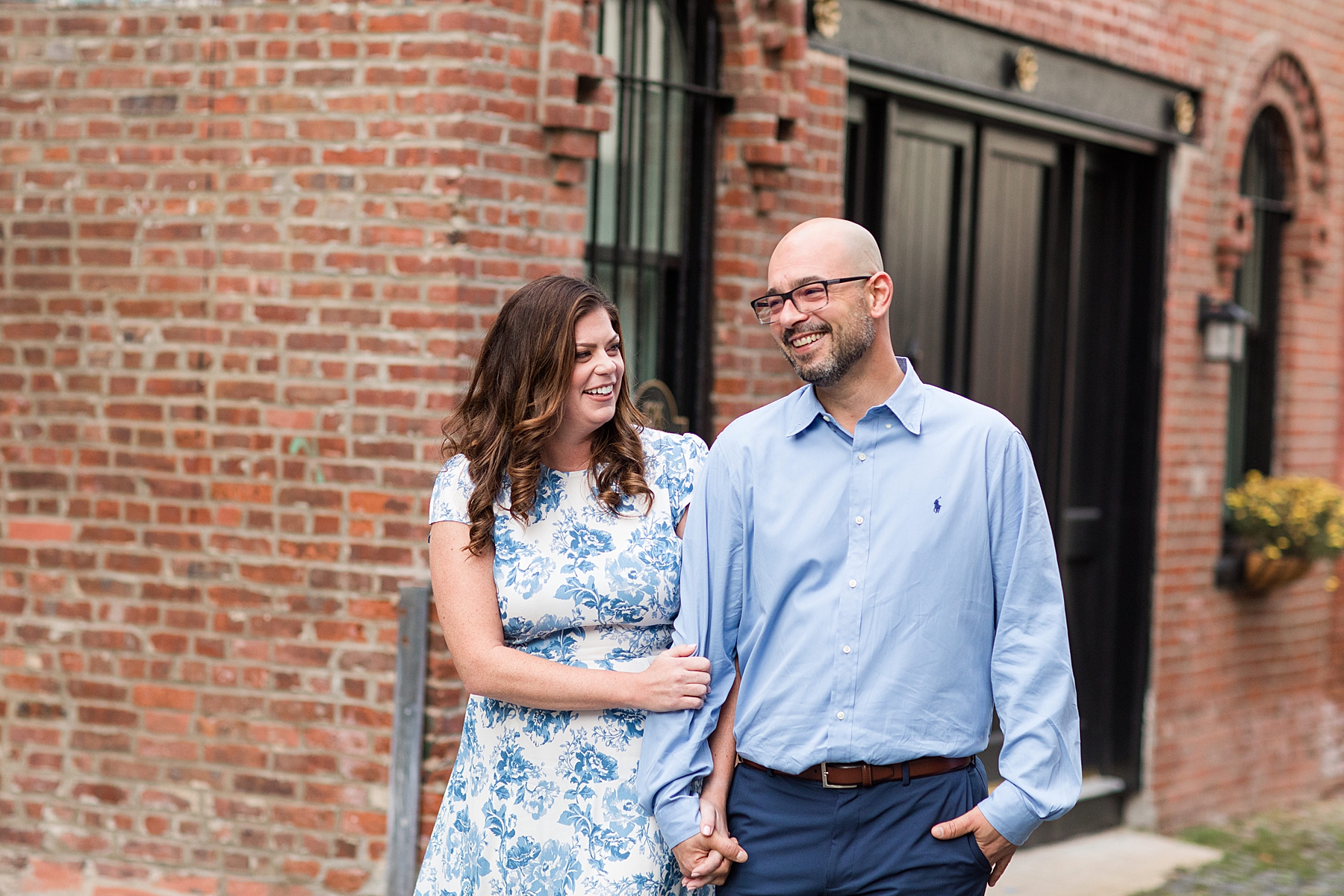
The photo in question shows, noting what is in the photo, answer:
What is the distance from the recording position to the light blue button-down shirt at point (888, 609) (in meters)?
2.77

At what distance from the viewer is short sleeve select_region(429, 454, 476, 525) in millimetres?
3111

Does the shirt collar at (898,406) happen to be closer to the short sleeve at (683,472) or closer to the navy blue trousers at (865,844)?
the short sleeve at (683,472)

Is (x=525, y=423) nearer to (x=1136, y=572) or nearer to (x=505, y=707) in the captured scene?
(x=505, y=707)

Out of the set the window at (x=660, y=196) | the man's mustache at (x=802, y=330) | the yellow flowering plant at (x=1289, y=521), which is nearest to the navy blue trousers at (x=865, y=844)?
the man's mustache at (x=802, y=330)

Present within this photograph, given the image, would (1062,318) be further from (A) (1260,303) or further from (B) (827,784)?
(B) (827,784)

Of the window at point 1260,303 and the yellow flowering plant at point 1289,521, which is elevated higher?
the window at point 1260,303

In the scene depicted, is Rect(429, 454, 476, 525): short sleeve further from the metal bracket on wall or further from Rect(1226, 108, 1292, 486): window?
Rect(1226, 108, 1292, 486): window

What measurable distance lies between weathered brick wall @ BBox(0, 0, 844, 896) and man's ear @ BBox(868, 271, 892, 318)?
2015 mm

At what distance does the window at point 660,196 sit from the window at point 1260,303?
4206 millimetres

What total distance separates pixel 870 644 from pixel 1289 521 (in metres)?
6.14

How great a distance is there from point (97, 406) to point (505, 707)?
2.51 metres

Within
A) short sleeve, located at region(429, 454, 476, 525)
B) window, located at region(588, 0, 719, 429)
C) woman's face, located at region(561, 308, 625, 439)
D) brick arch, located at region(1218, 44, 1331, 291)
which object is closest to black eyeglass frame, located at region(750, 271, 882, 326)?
woman's face, located at region(561, 308, 625, 439)

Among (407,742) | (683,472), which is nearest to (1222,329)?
(407,742)

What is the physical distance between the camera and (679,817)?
282 cm
